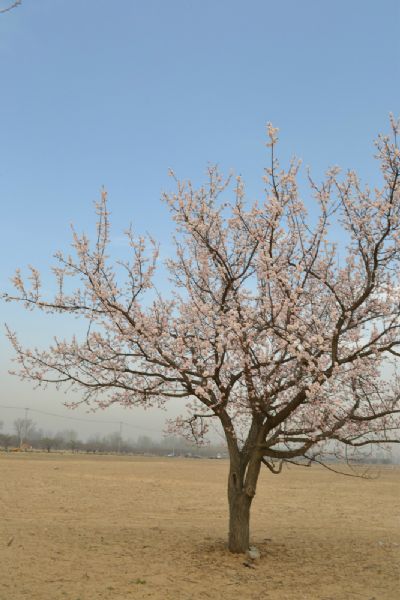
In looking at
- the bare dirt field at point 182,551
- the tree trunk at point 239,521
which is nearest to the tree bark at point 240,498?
the tree trunk at point 239,521

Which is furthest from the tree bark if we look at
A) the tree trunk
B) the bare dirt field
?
the bare dirt field

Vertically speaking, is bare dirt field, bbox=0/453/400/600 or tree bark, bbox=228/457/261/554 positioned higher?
tree bark, bbox=228/457/261/554

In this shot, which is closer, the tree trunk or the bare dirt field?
the bare dirt field

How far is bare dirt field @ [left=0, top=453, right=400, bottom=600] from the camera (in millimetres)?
7555

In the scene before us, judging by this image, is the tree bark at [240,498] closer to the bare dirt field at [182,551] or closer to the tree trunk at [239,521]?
the tree trunk at [239,521]

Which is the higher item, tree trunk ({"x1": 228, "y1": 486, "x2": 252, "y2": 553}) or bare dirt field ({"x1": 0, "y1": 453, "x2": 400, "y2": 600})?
tree trunk ({"x1": 228, "y1": 486, "x2": 252, "y2": 553})

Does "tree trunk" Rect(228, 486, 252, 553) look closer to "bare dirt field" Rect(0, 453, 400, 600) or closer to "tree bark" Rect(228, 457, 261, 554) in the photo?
"tree bark" Rect(228, 457, 261, 554)

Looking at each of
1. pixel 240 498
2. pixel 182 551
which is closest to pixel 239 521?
pixel 240 498

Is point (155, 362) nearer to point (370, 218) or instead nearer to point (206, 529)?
point (370, 218)

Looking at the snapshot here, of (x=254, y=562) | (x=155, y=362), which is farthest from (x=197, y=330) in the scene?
(x=254, y=562)

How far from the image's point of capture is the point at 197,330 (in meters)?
9.41

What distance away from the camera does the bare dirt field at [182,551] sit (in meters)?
7.55

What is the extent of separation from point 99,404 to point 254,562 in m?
3.93

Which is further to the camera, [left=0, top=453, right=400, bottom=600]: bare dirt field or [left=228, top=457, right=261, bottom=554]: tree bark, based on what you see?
[left=228, top=457, right=261, bottom=554]: tree bark
